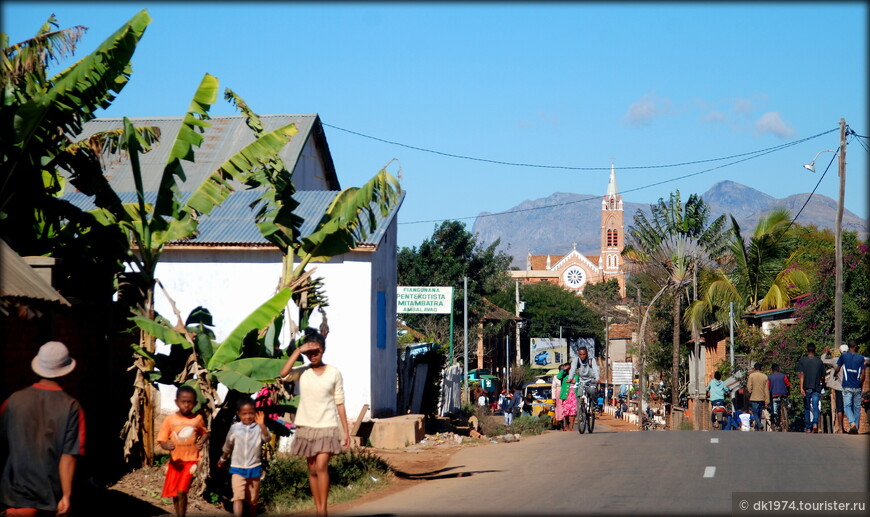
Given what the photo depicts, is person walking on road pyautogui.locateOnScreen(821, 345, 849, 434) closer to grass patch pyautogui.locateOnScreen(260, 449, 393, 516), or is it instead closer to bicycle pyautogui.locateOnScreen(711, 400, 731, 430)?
bicycle pyautogui.locateOnScreen(711, 400, 731, 430)

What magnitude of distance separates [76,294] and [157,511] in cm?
329

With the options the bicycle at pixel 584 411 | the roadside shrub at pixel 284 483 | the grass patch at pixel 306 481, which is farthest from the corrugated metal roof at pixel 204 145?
the roadside shrub at pixel 284 483

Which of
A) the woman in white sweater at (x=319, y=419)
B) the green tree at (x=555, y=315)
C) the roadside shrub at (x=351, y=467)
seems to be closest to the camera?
the woman in white sweater at (x=319, y=419)

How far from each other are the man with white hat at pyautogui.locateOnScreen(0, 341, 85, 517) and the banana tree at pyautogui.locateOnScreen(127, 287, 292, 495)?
166 inches

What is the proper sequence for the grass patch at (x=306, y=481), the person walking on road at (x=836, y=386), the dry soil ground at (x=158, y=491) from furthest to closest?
the person walking on road at (x=836, y=386)
the grass patch at (x=306, y=481)
the dry soil ground at (x=158, y=491)

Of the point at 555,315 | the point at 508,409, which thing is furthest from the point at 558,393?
the point at 555,315

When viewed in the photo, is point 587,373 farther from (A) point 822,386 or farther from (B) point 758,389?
(B) point 758,389

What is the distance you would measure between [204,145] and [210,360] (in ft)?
46.6

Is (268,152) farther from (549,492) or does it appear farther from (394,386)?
(394,386)

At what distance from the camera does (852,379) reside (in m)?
20.3

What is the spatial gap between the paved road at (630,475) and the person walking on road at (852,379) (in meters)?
1.42

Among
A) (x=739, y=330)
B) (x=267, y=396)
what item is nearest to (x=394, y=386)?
(x=267, y=396)

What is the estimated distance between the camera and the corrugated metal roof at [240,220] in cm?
1980

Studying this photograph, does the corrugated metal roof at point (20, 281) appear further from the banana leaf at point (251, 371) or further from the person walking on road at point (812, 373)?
the person walking on road at point (812, 373)
